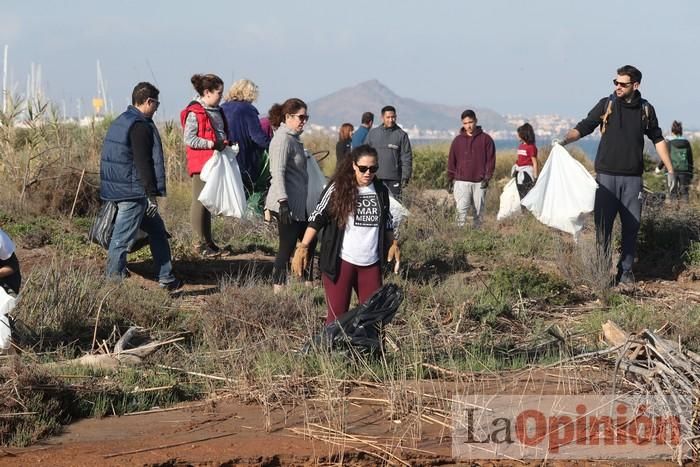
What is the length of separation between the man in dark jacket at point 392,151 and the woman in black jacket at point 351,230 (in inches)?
270

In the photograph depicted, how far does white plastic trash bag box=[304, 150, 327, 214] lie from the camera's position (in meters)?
10.2

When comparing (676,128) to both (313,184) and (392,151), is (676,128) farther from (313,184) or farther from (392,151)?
(313,184)

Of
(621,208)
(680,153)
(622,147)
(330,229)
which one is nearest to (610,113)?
(622,147)

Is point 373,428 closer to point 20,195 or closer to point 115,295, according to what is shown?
point 115,295

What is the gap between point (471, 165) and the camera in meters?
15.0

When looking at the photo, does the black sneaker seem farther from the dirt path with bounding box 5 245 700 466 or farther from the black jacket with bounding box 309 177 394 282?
the dirt path with bounding box 5 245 700 466

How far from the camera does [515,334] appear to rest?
30.5ft

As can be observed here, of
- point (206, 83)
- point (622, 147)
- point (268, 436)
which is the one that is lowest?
point (268, 436)

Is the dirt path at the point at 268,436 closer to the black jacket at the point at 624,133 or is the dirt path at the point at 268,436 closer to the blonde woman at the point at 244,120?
the black jacket at the point at 624,133

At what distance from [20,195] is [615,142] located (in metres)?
7.14

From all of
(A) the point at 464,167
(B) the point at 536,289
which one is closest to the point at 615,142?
(B) the point at 536,289

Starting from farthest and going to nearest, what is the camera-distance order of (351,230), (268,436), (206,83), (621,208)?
(206,83) → (621,208) → (351,230) → (268,436)

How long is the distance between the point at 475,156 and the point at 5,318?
8678 millimetres
